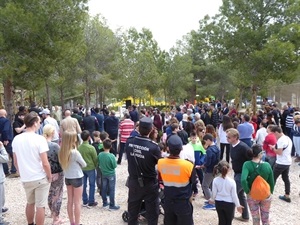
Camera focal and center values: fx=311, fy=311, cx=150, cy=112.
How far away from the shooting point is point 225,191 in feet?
15.7

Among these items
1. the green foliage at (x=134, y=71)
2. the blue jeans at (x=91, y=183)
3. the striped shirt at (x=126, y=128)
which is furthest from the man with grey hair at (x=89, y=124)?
the green foliage at (x=134, y=71)

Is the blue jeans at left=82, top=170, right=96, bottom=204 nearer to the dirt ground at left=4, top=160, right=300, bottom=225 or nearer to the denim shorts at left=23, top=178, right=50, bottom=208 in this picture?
the dirt ground at left=4, top=160, right=300, bottom=225

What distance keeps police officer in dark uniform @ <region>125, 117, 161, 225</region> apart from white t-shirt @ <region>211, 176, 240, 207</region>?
1.14 metres

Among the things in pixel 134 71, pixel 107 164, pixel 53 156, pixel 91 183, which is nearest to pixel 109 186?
pixel 91 183

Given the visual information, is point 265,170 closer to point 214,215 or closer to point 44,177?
point 214,215

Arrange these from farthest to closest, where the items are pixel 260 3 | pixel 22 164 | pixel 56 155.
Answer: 1. pixel 260 3
2. pixel 56 155
3. pixel 22 164

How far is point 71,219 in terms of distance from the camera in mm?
5367

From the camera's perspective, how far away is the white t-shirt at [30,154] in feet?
15.1

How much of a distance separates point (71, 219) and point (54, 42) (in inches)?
325

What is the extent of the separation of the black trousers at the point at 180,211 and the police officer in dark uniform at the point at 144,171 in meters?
0.24

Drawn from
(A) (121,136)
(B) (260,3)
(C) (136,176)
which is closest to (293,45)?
(B) (260,3)

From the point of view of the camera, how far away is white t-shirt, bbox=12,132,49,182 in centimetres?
462

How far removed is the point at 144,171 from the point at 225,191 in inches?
56.6

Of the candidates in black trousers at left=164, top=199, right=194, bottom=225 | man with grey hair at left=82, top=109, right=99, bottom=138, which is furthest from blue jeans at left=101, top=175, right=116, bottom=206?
man with grey hair at left=82, top=109, right=99, bottom=138
